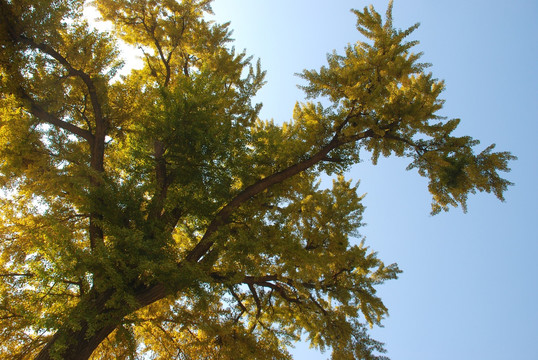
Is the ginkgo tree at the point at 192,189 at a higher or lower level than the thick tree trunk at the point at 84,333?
higher

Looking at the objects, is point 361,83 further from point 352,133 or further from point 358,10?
point 358,10

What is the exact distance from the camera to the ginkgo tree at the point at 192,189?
5621mm

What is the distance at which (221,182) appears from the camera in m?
6.86

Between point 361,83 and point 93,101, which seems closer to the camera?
point 361,83

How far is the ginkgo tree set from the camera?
221 inches

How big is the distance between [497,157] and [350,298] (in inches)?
157

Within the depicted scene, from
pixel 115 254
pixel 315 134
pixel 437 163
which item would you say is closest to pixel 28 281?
pixel 115 254

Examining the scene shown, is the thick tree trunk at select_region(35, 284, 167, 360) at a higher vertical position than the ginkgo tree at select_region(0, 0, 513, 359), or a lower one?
lower

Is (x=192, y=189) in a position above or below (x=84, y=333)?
above

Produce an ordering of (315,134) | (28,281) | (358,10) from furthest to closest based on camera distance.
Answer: (315,134) < (358,10) < (28,281)

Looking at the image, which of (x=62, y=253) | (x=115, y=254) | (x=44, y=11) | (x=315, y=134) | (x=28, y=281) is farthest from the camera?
(x=315, y=134)

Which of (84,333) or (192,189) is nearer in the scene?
(84,333)

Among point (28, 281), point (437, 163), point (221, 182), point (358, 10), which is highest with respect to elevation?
point (358, 10)

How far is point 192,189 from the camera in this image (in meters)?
6.94
